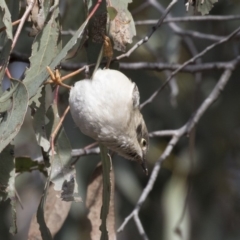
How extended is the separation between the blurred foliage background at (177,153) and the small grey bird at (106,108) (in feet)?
3.50

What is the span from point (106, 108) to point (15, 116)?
36 cm

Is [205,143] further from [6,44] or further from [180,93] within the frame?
[6,44]

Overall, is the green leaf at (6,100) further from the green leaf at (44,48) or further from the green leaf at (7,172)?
the green leaf at (7,172)

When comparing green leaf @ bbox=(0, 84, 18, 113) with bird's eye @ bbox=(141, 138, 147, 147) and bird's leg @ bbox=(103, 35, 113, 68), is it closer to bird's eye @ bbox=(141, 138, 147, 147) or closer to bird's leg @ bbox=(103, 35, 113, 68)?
bird's leg @ bbox=(103, 35, 113, 68)

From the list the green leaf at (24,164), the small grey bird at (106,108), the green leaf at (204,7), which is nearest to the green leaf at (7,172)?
the small grey bird at (106,108)

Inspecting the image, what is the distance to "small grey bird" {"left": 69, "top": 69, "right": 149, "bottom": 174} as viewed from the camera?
1932 millimetres

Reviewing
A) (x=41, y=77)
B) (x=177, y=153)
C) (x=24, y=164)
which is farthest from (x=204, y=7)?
(x=177, y=153)

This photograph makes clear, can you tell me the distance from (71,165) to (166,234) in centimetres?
115

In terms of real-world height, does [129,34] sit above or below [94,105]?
above

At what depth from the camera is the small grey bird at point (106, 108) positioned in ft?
6.34

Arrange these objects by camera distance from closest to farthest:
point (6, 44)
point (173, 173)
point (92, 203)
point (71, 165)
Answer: point (6, 44) → point (71, 165) → point (92, 203) → point (173, 173)

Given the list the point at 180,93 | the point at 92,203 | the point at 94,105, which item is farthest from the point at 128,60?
the point at 94,105

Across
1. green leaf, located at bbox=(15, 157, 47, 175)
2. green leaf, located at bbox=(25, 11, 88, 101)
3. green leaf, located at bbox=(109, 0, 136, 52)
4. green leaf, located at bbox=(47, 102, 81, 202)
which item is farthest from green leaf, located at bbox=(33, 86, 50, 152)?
green leaf, located at bbox=(15, 157, 47, 175)

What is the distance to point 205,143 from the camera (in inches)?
137
